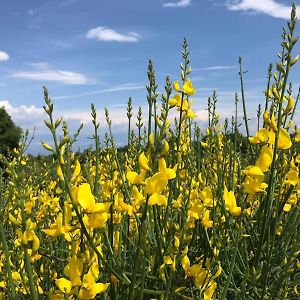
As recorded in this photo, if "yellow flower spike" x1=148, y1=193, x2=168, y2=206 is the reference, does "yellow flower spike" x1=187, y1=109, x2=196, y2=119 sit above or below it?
above

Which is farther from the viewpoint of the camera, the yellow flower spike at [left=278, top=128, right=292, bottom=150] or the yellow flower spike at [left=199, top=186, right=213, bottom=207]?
the yellow flower spike at [left=199, top=186, right=213, bottom=207]

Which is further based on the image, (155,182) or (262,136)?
(262,136)

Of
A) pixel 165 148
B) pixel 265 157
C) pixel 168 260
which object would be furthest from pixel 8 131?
pixel 165 148

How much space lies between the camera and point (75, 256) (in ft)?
4.06

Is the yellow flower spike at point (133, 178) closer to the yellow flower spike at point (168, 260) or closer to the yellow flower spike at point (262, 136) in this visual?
the yellow flower spike at point (168, 260)

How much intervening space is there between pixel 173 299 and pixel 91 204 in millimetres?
762

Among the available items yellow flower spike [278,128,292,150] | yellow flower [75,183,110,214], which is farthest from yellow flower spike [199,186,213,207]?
yellow flower [75,183,110,214]

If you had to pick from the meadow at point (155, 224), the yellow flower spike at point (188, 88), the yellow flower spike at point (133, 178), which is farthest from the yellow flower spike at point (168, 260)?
the yellow flower spike at point (188, 88)

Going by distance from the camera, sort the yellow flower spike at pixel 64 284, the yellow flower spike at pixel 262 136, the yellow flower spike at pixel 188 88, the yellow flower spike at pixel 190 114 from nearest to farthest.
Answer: the yellow flower spike at pixel 64 284 → the yellow flower spike at pixel 262 136 → the yellow flower spike at pixel 188 88 → the yellow flower spike at pixel 190 114

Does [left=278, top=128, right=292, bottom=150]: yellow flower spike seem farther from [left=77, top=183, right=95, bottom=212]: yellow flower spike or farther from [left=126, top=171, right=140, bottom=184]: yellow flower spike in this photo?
[left=77, top=183, right=95, bottom=212]: yellow flower spike

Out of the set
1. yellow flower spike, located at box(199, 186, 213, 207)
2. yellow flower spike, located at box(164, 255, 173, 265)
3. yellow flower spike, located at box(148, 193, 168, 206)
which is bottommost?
yellow flower spike, located at box(164, 255, 173, 265)

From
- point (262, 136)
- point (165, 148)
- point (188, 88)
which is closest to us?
point (165, 148)

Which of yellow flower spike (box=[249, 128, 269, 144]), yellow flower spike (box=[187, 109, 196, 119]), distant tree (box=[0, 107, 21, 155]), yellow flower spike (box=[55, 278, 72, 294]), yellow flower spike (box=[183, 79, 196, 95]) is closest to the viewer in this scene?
yellow flower spike (box=[55, 278, 72, 294])

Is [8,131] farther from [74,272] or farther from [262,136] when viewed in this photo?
[74,272]
